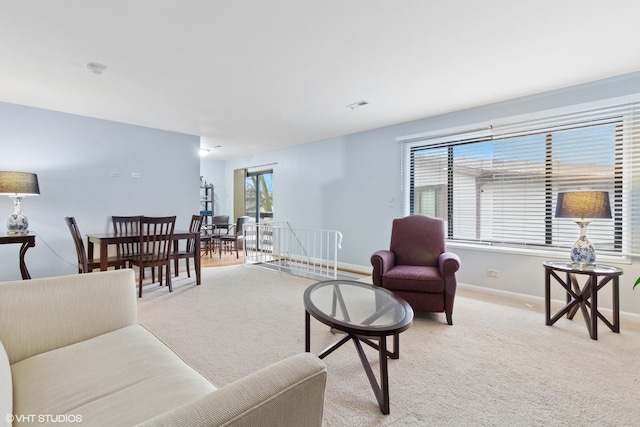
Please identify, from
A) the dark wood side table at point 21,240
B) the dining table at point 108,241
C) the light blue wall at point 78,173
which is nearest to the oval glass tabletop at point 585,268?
the dining table at point 108,241

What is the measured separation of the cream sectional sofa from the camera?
64 centimetres

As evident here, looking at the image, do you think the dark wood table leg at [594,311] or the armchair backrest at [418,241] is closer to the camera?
the dark wood table leg at [594,311]

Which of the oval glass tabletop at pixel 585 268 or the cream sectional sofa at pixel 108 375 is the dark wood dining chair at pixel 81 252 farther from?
the oval glass tabletop at pixel 585 268

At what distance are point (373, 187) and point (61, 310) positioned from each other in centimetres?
419

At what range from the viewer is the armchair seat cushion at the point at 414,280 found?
284 cm

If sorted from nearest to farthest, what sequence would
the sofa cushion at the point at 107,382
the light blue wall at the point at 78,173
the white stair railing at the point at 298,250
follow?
the sofa cushion at the point at 107,382
the light blue wall at the point at 78,173
the white stair railing at the point at 298,250

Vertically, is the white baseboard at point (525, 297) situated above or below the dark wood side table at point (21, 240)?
below

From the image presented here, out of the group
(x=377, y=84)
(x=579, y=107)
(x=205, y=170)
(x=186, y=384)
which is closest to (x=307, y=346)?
(x=186, y=384)

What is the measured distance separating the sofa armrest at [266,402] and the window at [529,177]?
378cm

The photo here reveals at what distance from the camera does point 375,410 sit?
162 cm

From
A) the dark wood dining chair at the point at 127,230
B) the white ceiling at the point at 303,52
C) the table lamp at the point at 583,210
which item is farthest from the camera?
the dark wood dining chair at the point at 127,230

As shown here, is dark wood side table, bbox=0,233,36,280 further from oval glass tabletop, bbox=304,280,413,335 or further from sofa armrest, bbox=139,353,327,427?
sofa armrest, bbox=139,353,327,427

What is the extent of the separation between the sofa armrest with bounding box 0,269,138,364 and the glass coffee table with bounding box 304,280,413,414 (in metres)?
1.06

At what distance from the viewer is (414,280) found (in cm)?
290
